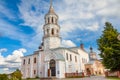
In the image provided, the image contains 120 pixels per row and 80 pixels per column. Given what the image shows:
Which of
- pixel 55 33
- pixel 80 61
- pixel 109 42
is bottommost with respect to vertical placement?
pixel 80 61

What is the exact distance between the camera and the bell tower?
129 feet

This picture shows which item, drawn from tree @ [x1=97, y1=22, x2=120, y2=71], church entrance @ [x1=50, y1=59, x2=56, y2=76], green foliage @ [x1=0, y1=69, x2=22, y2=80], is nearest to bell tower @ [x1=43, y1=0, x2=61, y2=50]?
church entrance @ [x1=50, y1=59, x2=56, y2=76]

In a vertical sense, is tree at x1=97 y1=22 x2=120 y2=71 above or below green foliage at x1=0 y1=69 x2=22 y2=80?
above

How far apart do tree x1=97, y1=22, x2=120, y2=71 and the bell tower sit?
48.3ft

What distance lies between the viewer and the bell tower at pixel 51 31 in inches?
1549

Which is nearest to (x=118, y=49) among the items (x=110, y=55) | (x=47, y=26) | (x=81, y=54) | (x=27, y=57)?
(x=110, y=55)

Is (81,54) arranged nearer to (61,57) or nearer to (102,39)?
(61,57)

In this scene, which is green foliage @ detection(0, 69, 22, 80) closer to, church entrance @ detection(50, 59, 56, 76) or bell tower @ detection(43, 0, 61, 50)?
church entrance @ detection(50, 59, 56, 76)

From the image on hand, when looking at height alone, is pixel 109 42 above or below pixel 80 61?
above

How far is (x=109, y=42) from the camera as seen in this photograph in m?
25.5


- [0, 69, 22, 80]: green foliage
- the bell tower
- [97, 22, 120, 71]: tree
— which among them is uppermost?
the bell tower

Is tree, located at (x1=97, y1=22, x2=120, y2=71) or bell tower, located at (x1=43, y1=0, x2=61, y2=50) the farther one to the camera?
bell tower, located at (x1=43, y1=0, x2=61, y2=50)

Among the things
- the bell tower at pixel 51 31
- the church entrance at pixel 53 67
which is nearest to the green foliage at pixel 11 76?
the church entrance at pixel 53 67

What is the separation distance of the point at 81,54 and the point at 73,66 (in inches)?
356
